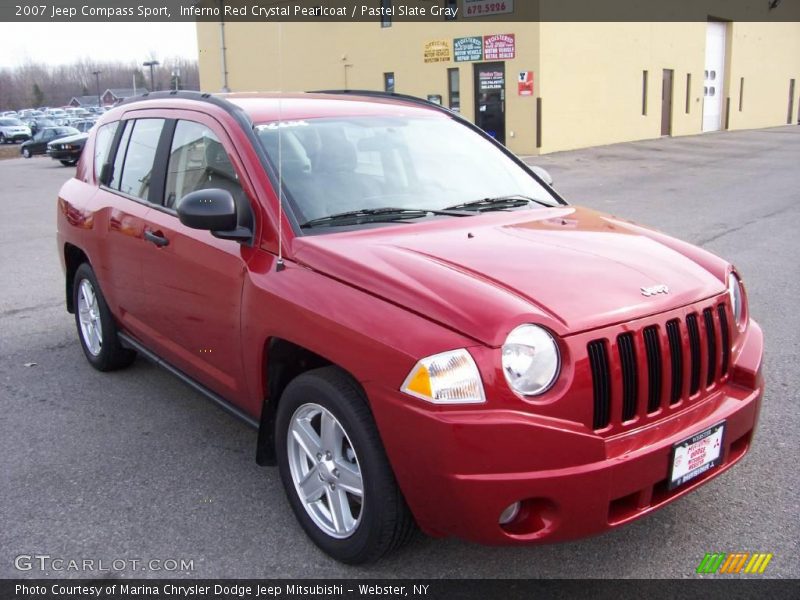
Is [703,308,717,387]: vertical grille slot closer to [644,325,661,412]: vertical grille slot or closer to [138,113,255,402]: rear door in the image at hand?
[644,325,661,412]: vertical grille slot

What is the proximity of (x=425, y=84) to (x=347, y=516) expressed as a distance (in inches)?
984

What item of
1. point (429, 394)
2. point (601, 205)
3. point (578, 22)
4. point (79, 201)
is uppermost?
point (578, 22)

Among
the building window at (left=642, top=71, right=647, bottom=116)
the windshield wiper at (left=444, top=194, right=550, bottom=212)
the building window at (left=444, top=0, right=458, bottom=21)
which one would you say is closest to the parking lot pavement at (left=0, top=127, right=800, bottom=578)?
the windshield wiper at (left=444, top=194, right=550, bottom=212)

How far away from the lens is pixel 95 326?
17.0ft

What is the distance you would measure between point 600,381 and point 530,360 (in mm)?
250

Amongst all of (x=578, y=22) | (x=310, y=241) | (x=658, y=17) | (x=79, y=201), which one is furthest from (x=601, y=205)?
(x=658, y=17)

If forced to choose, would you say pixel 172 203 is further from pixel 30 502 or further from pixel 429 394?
pixel 429 394

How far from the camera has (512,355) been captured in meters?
2.48

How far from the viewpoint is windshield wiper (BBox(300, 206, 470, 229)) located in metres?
3.30

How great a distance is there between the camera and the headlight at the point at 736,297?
3.17 metres

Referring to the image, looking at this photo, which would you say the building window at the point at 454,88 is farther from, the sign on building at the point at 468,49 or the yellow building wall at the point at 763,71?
the yellow building wall at the point at 763,71

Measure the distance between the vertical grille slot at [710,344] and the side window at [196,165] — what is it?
2038 mm

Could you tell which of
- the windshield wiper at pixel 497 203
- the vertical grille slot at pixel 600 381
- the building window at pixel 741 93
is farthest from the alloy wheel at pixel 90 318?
the building window at pixel 741 93

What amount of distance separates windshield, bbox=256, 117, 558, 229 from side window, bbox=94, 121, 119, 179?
1.86 meters
